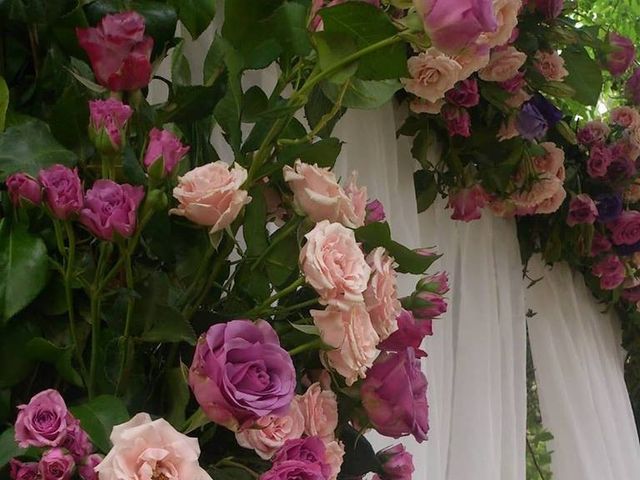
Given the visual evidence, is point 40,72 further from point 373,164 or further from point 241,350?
point 373,164

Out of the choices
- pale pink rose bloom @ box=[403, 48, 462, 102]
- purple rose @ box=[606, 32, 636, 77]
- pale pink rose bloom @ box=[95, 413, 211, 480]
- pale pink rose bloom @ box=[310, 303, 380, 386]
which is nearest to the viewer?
pale pink rose bloom @ box=[95, 413, 211, 480]

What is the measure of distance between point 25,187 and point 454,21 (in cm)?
31

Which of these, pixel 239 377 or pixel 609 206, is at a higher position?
pixel 239 377

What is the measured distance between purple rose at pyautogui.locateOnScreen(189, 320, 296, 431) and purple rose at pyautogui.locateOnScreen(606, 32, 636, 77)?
1074mm

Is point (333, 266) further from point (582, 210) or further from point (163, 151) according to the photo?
point (582, 210)

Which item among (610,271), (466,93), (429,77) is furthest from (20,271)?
(610,271)

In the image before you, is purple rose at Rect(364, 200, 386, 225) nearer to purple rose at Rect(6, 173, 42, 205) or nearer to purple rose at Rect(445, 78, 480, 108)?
purple rose at Rect(6, 173, 42, 205)

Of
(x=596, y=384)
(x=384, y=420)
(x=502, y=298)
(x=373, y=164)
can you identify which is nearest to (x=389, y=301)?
(x=384, y=420)

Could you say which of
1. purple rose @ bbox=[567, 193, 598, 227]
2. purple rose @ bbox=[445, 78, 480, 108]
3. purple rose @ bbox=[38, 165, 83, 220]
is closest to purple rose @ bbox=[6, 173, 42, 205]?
purple rose @ bbox=[38, 165, 83, 220]

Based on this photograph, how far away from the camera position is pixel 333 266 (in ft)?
1.89

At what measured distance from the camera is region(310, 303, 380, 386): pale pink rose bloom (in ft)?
1.93

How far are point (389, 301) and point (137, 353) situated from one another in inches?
7.5

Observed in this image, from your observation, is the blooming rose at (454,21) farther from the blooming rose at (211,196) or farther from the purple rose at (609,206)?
the purple rose at (609,206)

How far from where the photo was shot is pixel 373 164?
1221 mm
